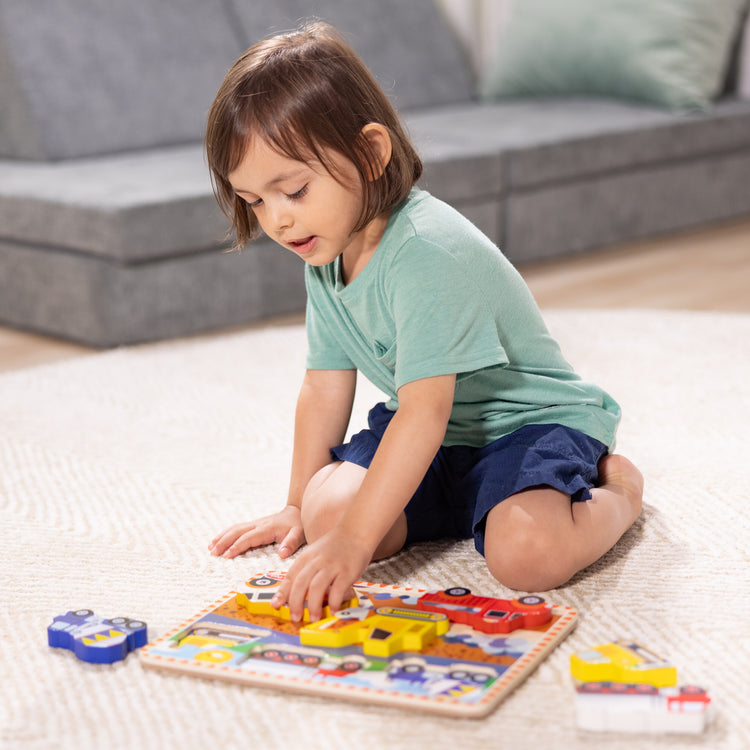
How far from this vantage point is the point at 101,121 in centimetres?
239

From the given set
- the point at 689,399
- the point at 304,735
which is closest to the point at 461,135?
the point at 689,399

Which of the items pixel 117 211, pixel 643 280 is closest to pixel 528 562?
pixel 117 211

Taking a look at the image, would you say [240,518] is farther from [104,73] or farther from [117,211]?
[104,73]

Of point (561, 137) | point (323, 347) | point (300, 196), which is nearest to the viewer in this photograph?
point (300, 196)

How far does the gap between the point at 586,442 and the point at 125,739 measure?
0.52m

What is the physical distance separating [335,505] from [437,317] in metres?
0.21

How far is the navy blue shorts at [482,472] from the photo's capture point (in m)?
1.05

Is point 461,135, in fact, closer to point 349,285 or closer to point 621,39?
point 621,39

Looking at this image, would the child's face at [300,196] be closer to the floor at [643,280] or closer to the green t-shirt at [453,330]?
the green t-shirt at [453,330]

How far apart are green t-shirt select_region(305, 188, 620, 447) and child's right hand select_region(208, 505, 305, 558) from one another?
154mm

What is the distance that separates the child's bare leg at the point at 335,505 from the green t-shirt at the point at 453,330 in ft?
0.29

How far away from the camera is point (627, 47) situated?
2805mm

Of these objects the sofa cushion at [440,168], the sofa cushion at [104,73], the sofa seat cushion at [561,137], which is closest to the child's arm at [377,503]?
the sofa cushion at [440,168]

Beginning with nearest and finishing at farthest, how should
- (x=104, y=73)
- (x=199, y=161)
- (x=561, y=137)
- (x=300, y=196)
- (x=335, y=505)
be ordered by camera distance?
(x=300, y=196) → (x=335, y=505) → (x=199, y=161) → (x=104, y=73) → (x=561, y=137)
